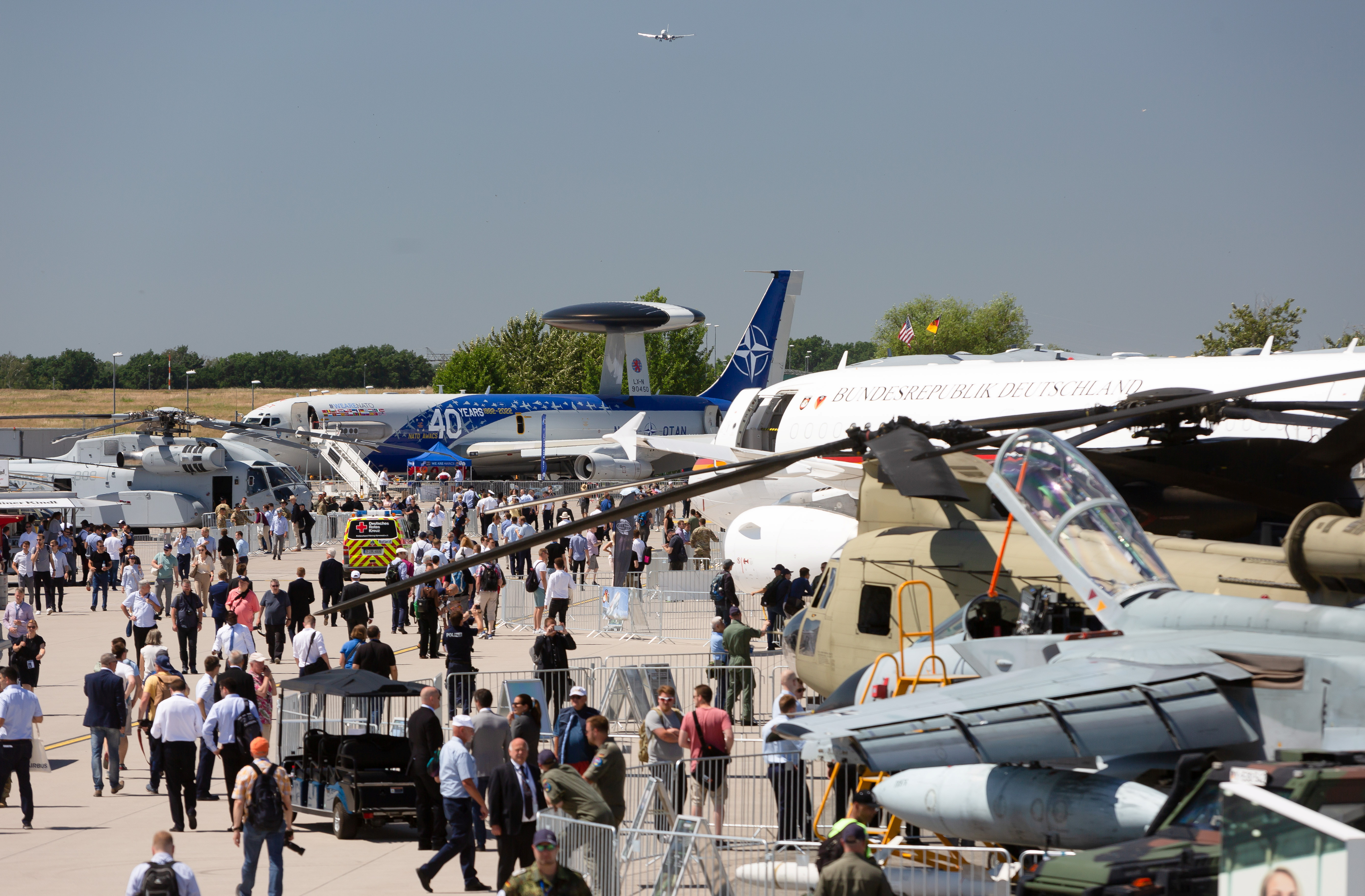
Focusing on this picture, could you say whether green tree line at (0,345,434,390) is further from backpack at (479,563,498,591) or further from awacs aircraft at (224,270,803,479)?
backpack at (479,563,498,591)

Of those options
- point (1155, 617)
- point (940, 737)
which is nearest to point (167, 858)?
point (940, 737)

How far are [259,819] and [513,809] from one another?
1.79 meters

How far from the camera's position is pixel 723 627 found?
16.5m

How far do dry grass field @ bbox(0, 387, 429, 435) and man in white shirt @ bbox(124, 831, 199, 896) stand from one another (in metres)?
90.0

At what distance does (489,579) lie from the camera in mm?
21938

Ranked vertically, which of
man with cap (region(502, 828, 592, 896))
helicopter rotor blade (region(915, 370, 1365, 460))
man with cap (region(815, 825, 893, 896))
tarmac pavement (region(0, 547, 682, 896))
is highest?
helicopter rotor blade (region(915, 370, 1365, 460))

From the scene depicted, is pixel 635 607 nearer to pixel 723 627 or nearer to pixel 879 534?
pixel 723 627

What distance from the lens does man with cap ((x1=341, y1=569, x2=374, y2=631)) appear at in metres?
17.9

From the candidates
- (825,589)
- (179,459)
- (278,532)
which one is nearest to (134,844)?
(825,589)

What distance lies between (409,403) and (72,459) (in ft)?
63.2

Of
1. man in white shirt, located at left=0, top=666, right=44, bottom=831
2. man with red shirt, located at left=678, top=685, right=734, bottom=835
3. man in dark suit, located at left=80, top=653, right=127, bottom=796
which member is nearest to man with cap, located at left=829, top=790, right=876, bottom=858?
man with red shirt, located at left=678, top=685, right=734, bottom=835

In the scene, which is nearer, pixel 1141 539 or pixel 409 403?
pixel 1141 539

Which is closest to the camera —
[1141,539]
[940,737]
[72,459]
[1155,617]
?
[940,737]

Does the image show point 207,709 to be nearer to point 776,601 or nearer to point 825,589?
point 825,589
